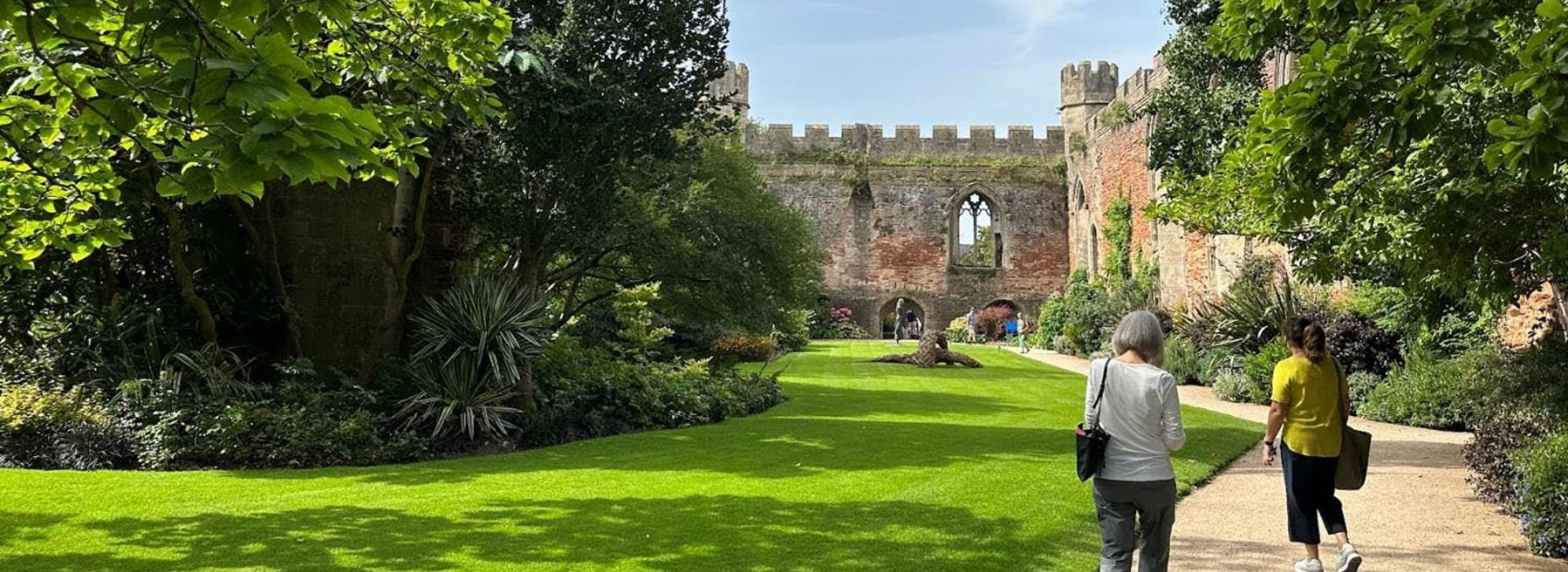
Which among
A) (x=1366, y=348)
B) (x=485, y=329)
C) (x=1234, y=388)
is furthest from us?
(x=1234, y=388)

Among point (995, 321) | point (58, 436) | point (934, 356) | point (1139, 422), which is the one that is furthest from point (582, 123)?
point (995, 321)

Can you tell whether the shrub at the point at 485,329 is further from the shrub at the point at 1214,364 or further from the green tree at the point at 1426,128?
the shrub at the point at 1214,364

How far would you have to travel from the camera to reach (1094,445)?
4133 millimetres

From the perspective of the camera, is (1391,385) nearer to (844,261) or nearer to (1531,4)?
(1531,4)

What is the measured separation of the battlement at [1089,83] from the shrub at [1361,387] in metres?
22.9

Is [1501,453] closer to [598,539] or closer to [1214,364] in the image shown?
[598,539]

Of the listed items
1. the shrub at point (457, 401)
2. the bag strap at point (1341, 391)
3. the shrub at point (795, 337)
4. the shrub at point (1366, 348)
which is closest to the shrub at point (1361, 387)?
the shrub at point (1366, 348)

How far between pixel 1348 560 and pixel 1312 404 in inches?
28.5

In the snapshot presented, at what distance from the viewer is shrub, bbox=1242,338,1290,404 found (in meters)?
14.7

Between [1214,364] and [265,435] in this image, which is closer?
[265,435]

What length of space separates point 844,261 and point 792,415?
23689mm

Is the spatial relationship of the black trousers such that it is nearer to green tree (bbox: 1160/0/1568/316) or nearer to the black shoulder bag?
green tree (bbox: 1160/0/1568/316)

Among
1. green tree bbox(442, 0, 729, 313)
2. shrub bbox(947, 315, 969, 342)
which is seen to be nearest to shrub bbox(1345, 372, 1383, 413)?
green tree bbox(442, 0, 729, 313)

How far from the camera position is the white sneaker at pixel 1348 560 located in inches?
198
